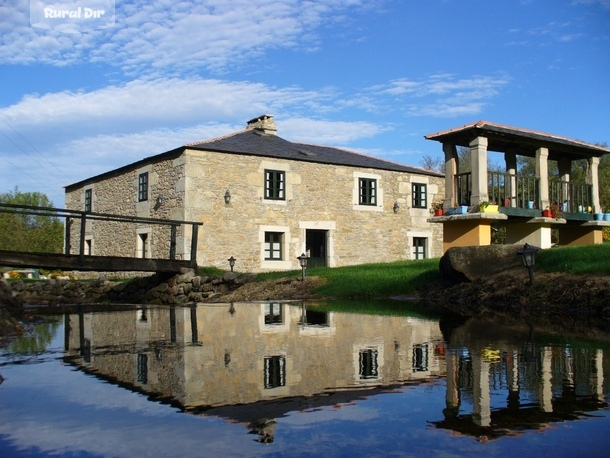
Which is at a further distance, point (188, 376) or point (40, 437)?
point (188, 376)

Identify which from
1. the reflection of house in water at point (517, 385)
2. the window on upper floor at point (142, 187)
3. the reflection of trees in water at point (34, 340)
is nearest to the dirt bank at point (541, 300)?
the reflection of house in water at point (517, 385)

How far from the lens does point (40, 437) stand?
2.71 meters

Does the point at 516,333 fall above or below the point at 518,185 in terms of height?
below

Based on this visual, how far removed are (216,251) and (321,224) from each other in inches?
176

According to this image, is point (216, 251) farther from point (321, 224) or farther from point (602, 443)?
point (602, 443)

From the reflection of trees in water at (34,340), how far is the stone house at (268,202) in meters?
12.5

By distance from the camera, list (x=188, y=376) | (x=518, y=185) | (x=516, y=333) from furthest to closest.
A: (x=518, y=185)
(x=516, y=333)
(x=188, y=376)

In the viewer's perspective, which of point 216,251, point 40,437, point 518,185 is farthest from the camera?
point 216,251

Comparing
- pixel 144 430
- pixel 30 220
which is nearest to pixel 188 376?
pixel 144 430

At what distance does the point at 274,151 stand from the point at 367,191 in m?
4.28

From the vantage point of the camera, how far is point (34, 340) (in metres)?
6.31

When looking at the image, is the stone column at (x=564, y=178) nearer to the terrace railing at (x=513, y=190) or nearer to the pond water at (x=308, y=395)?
the terrace railing at (x=513, y=190)

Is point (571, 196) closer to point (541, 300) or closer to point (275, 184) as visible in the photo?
point (541, 300)

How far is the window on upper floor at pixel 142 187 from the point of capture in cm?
2312
